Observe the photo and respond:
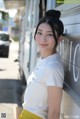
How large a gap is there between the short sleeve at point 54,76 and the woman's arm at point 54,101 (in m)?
0.03

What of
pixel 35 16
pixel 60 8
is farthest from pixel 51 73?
pixel 35 16

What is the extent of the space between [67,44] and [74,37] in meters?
0.32

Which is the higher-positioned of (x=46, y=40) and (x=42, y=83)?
(x=46, y=40)

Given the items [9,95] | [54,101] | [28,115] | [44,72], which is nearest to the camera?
[54,101]

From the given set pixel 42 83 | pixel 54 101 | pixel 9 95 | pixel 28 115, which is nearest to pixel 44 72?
pixel 42 83

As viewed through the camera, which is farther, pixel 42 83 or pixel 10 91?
pixel 10 91

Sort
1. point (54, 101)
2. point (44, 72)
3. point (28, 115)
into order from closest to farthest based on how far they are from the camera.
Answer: point (54, 101) < point (44, 72) < point (28, 115)

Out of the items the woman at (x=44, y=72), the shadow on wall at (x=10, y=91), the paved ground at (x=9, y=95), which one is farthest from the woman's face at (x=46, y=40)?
the shadow on wall at (x=10, y=91)

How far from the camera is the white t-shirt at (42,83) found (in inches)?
108

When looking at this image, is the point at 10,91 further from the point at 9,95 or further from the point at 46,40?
the point at 46,40

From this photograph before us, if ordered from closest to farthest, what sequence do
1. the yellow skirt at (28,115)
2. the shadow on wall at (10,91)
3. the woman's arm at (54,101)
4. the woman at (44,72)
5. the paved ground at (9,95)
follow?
1. the woman's arm at (54,101)
2. the woman at (44,72)
3. the yellow skirt at (28,115)
4. the paved ground at (9,95)
5. the shadow on wall at (10,91)

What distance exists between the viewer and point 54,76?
2.72 m

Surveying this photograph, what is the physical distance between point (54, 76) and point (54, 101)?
0.17 meters

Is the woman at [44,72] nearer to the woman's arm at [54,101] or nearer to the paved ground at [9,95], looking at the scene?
the woman's arm at [54,101]
